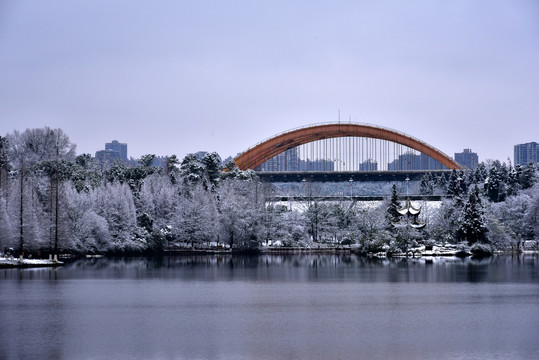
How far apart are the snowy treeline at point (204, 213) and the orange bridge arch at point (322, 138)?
913 centimetres

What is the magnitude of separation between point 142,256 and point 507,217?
2500cm

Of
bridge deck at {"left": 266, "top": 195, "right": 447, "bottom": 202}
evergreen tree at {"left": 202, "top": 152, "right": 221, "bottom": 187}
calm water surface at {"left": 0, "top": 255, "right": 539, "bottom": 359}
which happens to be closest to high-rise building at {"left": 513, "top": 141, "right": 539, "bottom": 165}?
bridge deck at {"left": 266, "top": 195, "right": 447, "bottom": 202}

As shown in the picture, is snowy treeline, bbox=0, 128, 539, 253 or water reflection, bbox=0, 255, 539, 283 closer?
water reflection, bbox=0, 255, 539, 283

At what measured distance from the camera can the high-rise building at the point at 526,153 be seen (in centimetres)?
15938

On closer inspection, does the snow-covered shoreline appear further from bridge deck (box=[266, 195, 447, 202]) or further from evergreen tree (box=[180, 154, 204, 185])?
bridge deck (box=[266, 195, 447, 202])

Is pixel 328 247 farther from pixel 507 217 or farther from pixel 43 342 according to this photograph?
pixel 43 342

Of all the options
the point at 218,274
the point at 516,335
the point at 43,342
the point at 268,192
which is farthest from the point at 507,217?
the point at 43,342

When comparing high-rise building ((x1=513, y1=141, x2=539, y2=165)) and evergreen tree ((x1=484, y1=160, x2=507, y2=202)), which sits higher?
high-rise building ((x1=513, y1=141, x2=539, y2=165))

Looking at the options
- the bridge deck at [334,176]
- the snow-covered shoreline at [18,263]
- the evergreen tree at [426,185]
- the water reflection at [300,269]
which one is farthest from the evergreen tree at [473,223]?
the bridge deck at [334,176]

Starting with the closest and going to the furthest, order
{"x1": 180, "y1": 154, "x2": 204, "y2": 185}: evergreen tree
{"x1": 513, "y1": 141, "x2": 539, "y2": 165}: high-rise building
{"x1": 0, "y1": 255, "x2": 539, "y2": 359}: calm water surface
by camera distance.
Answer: {"x1": 0, "y1": 255, "x2": 539, "y2": 359}: calm water surface < {"x1": 180, "y1": 154, "x2": 204, "y2": 185}: evergreen tree < {"x1": 513, "y1": 141, "x2": 539, "y2": 165}: high-rise building

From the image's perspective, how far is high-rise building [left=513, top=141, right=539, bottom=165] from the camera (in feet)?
523

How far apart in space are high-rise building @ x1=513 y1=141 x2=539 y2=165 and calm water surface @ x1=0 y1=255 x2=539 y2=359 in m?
→ 132

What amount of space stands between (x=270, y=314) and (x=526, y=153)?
153304 millimetres

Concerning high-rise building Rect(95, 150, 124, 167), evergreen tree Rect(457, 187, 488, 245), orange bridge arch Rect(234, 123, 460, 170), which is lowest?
evergreen tree Rect(457, 187, 488, 245)
